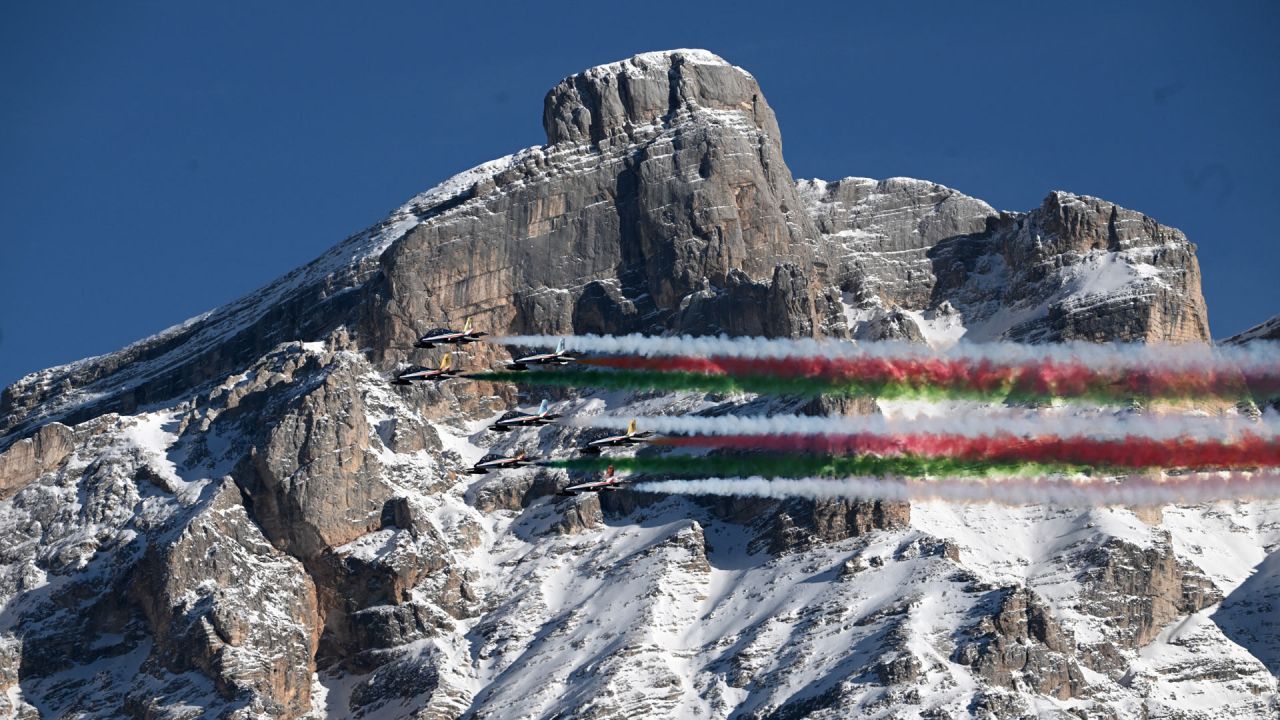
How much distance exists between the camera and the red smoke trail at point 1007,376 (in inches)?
6019

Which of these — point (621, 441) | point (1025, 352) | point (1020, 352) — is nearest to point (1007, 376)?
point (1020, 352)

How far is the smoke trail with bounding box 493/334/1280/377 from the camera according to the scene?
147125 millimetres

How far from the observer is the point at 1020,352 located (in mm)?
182125

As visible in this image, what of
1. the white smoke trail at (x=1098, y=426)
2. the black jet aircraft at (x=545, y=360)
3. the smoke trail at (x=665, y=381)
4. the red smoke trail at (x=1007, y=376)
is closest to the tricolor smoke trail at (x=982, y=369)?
the red smoke trail at (x=1007, y=376)

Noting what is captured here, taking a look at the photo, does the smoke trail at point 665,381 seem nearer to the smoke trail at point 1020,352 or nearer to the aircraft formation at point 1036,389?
the aircraft formation at point 1036,389

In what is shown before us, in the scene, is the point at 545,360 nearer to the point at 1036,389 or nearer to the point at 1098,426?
the point at 1036,389

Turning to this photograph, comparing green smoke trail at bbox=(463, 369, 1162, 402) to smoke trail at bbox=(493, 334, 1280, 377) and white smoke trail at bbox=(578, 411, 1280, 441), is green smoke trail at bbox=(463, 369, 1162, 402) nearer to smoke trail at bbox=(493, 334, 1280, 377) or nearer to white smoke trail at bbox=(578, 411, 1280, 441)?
smoke trail at bbox=(493, 334, 1280, 377)

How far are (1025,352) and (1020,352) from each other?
1.42ft

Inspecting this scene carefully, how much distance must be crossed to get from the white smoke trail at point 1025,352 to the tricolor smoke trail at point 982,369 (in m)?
0.08

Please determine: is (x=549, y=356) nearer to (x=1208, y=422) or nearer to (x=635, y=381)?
(x=635, y=381)

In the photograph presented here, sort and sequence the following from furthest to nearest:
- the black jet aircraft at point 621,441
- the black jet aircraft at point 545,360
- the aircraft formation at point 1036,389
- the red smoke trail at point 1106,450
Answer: the black jet aircraft at point 621,441, the black jet aircraft at point 545,360, the aircraft formation at point 1036,389, the red smoke trail at point 1106,450

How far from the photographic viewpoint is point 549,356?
190 m

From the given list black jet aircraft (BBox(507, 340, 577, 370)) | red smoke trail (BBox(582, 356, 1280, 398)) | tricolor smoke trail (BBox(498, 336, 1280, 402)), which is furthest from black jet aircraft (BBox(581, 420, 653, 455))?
black jet aircraft (BBox(507, 340, 577, 370))

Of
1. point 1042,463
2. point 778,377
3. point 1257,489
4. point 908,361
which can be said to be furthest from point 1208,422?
point 778,377
